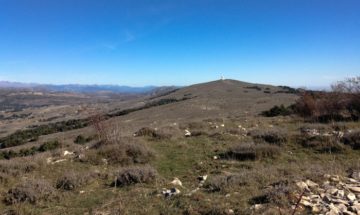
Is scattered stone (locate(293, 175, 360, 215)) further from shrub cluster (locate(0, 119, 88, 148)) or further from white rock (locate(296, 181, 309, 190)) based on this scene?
shrub cluster (locate(0, 119, 88, 148))

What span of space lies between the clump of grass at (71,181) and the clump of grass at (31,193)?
0.57 m

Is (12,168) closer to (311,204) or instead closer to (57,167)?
(57,167)

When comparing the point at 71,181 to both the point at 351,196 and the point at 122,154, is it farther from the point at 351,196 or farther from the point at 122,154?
the point at 351,196

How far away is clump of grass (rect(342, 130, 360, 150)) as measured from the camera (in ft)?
37.5

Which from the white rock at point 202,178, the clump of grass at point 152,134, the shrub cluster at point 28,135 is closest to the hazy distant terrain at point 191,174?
the white rock at point 202,178

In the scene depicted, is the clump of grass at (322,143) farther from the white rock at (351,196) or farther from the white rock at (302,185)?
the white rock at (351,196)

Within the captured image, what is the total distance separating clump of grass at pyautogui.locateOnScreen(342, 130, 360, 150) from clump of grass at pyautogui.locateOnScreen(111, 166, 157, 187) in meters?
7.15

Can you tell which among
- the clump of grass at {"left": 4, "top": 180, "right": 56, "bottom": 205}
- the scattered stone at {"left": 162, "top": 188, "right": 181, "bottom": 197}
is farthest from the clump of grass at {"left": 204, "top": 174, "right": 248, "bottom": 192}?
the clump of grass at {"left": 4, "top": 180, "right": 56, "bottom": 205}

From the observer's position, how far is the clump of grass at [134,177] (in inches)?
331

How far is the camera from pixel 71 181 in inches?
334

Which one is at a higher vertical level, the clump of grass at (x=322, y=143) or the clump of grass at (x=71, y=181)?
the clump of grass at (x=322, y=143)

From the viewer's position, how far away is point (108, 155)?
11758 millimetres

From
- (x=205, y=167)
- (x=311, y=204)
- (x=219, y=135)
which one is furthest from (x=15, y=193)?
(x=219, y=135)

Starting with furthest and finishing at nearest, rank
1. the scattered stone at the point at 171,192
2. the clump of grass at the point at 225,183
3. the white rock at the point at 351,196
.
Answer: the clump of grass at the point at 225,183 < the scattered stone at the point at 171,192 < the white rock at the point at 351,196
